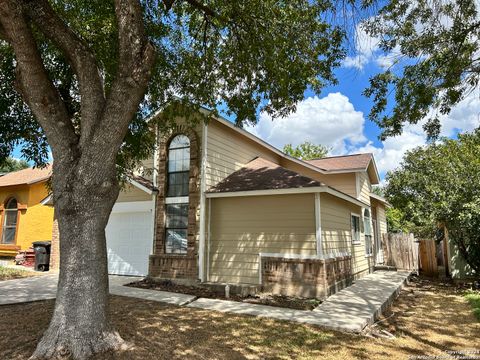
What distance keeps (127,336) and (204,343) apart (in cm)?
119

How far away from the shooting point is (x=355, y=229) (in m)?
13.5

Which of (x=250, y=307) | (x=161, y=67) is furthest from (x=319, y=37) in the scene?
(x=250, y=307)

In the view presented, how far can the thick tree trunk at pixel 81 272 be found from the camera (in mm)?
4336

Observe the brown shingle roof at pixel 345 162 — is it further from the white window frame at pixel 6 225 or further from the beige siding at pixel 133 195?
the white window frame at pixel 6 225

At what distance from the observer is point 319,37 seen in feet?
27.7

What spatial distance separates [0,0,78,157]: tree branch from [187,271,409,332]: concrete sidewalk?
4898mm

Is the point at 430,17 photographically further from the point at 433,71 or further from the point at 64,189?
the point at 64,189

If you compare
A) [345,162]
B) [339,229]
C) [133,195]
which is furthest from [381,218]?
[133,195]

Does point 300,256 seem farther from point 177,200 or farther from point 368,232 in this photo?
point 368,232

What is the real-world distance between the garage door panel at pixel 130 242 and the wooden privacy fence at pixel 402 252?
11591 mm

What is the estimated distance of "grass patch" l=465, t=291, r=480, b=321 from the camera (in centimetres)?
806

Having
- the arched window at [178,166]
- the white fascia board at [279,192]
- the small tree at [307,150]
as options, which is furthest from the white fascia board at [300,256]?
the small tree at [307,150]

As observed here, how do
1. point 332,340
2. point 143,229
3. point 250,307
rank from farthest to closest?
point 143,229 → point 250,307 → point 332,340

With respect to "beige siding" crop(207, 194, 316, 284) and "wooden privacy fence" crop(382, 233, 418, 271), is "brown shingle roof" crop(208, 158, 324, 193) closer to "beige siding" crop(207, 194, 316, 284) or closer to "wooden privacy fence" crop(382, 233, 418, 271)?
"beige siding" crop(207, 194, 316, 284)
